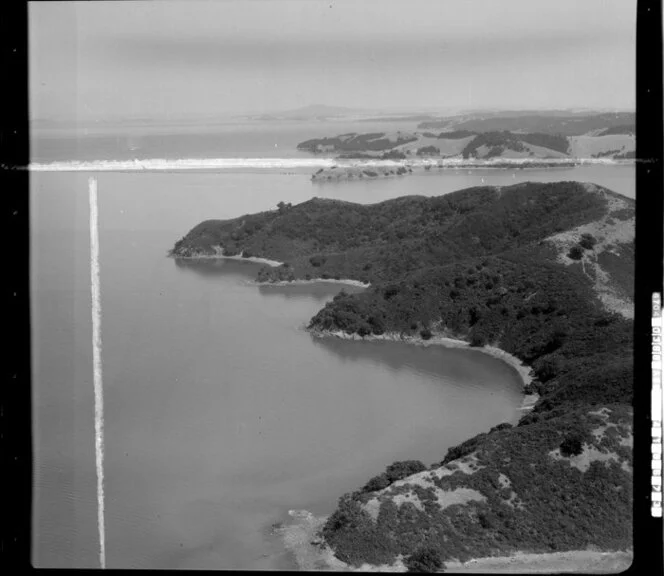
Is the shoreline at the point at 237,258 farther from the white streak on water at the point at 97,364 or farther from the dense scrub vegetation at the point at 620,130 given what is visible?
the dense scrub vegetation at the point at 620,130

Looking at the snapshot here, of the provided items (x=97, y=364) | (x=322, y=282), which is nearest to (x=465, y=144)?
(x=97, y=364)

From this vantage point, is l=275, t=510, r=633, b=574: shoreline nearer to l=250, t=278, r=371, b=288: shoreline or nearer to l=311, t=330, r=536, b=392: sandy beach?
l=250, t=278, r=371, b=288: shoreline

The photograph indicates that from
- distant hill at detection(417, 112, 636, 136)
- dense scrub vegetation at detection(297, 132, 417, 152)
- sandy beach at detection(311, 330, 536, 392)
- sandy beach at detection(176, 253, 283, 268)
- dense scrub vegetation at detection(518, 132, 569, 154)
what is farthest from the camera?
sandy beach at detection(311, 330, 536, 392)

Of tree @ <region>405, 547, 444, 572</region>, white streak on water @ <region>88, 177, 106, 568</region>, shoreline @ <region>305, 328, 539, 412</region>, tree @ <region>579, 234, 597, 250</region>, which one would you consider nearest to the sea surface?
white streak on water @ <region>88, 177, 106, 568</region>

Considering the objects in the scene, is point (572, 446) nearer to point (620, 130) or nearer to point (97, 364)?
point (620, 130)

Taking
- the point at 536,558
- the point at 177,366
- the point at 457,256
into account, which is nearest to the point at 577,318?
the point at 457,256

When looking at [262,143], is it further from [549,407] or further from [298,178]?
[549,407]
